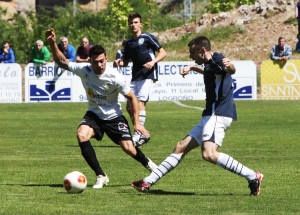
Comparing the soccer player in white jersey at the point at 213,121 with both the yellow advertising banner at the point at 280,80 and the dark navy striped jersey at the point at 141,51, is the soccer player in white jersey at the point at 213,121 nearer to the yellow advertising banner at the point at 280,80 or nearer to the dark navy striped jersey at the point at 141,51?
the dark navy striped jersey at the point at 141,51

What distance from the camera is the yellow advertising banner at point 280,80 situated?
32.5 m

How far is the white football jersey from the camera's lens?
1265 cm

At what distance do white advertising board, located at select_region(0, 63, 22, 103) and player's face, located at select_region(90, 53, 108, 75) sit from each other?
20110 mm

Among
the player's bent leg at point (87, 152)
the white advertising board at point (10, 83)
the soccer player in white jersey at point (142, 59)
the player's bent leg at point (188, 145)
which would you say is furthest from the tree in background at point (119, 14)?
the player's bent leg at point (188, 145)

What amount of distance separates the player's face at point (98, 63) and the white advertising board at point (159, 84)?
19630 millimetres

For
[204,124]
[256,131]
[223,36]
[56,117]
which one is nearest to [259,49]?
[223,36]

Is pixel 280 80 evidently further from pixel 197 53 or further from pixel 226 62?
pixel 226 62

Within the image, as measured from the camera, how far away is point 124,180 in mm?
A: 13375

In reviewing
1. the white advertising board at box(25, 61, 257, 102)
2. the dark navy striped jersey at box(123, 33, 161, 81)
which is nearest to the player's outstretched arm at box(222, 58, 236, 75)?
the dark navy striped jersey at box(123, 33, 161, 81)

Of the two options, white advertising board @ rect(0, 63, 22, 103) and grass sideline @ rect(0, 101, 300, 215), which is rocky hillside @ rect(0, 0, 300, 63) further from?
grass sideline @ rect(0, 101, 300, 215)

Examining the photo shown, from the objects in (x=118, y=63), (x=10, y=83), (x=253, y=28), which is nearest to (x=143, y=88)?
(x=118, y=63)

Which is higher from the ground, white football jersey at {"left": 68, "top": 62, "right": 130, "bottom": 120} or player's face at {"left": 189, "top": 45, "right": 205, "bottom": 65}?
player's face at {"left": 189, "top": 45, "right": 205, "bottom": 65}

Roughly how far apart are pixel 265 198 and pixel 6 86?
863 inches

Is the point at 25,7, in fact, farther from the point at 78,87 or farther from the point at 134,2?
the point at 78,87
